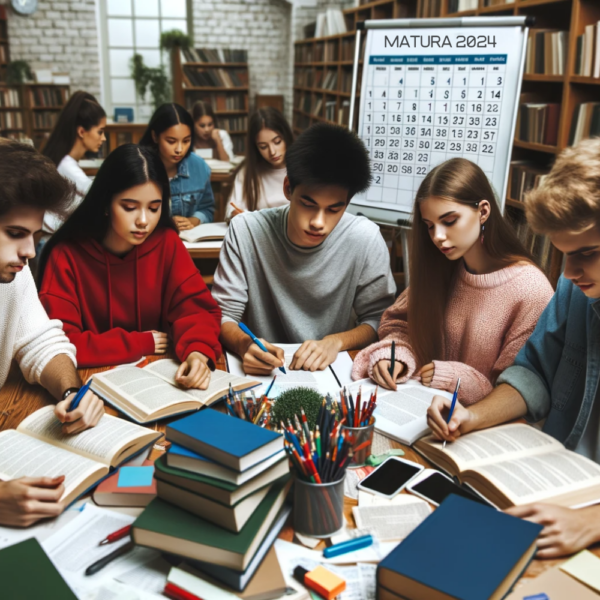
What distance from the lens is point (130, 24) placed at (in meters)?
7.59

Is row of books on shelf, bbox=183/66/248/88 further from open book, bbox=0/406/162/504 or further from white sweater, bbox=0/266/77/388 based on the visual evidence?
open book, bbox=0/406/162/504

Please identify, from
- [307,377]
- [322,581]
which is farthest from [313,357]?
[322,581]

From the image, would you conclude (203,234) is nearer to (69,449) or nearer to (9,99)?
(69,449)

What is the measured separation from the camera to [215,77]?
7.62m

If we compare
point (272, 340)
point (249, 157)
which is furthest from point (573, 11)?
point (272, 340)

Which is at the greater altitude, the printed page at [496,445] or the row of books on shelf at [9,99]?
the row of books on shelf at [9,99]

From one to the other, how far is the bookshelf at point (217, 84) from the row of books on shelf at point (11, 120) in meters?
1.89

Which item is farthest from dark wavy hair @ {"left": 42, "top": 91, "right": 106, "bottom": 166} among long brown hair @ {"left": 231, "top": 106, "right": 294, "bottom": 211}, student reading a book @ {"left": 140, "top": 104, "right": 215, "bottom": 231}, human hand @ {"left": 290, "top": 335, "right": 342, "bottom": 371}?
human hand @ {"left": 290, "top": 335, "right": 342, "bottom": 371}

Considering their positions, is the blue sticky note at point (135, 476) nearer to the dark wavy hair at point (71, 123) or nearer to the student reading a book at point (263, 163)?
the student reading a book at point (263, 163)

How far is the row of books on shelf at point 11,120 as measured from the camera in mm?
7156

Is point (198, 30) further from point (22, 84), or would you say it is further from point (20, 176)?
point (20, 176)

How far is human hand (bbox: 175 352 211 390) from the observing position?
53.6 inches

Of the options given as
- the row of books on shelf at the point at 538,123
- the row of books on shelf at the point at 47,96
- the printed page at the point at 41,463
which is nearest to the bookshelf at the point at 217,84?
the row of books on shelf at the point at 47,96

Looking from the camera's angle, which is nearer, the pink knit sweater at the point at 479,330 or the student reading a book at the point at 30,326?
the student reading a book at the point at 30,326
